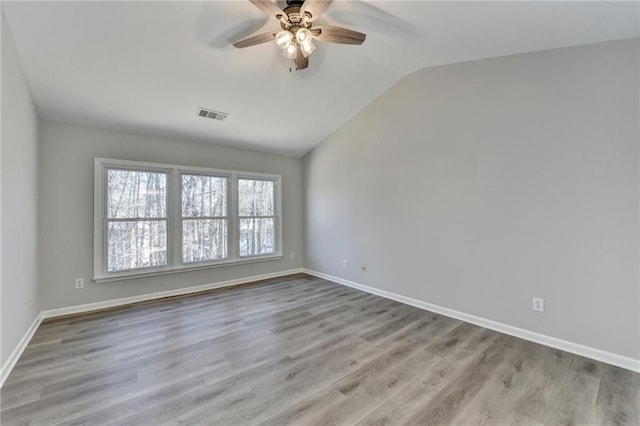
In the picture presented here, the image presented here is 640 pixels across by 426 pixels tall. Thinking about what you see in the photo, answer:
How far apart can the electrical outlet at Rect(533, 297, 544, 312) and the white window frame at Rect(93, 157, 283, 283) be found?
3.87 m

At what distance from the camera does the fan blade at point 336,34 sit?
2221mm

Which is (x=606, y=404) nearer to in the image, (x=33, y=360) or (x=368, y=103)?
(x=368, y=103)

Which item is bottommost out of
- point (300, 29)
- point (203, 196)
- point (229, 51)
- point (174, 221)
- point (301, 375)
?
point (301, 375)

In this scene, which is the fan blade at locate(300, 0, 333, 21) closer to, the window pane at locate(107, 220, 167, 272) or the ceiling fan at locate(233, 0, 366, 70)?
the ceiling fan at locate(233, 0, 366, 70)

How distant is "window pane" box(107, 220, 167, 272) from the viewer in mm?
3756

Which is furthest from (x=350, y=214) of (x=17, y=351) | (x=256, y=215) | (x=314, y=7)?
(x=17, y=351)

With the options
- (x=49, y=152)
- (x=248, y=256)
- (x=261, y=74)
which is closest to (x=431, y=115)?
(x=261, y=74)

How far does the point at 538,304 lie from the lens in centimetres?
271

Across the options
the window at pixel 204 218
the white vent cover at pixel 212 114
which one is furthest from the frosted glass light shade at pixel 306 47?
the window at pixel 204 218

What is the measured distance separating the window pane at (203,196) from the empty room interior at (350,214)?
1.8 inches

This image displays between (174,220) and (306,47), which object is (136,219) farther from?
(306,47)

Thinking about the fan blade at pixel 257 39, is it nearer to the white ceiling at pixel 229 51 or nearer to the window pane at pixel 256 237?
the white ceiling at pixel 229 51

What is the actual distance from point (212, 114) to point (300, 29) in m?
2.00

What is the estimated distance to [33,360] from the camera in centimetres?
237
